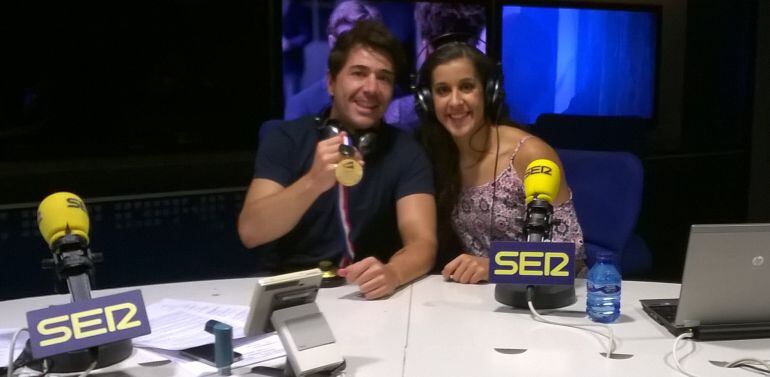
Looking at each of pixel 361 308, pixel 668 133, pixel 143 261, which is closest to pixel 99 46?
pixel 143 261

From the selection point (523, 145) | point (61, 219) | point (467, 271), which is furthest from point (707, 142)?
point (61, 219)

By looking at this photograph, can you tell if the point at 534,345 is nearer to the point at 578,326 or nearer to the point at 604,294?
the point at 578,326

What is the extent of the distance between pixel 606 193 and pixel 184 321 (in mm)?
1218

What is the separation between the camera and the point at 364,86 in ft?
6.50

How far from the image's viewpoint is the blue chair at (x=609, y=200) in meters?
2.01

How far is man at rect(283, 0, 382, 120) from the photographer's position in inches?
125

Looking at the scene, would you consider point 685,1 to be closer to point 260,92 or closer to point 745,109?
point 745,109

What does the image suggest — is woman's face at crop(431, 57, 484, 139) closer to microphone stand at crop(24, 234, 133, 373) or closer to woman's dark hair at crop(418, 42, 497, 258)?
woman's dark hair at crop(418, 42, 497, 258)

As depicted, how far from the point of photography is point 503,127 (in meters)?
2.08

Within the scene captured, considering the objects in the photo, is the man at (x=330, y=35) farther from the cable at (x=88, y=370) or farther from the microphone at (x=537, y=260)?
the cable at (x=88, y=370)

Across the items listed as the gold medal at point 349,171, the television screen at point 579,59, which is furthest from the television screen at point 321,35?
the gold medal at point 349,171

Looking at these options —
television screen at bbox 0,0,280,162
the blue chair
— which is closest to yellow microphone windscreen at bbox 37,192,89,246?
the blue chair

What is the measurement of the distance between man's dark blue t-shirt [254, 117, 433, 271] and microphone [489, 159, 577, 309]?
0.59 meters

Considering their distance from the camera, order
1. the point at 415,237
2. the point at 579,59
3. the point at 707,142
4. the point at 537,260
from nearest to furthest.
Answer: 1. the point at 537,260
2. the point at 415,237
3. the point at 579,59
4. the point at 707,142
